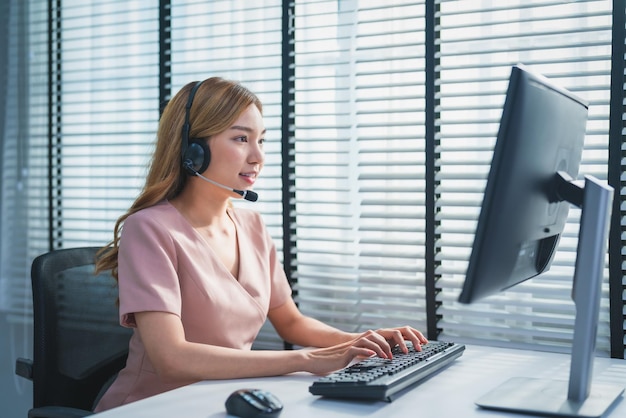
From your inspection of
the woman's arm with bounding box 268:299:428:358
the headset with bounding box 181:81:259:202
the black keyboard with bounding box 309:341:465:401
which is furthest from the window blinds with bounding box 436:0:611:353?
the headset with bounding box 181:81:259:202

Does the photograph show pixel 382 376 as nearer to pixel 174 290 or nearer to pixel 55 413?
pixel 174 290

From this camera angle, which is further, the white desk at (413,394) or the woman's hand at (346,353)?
the woman's hand at (346,353)

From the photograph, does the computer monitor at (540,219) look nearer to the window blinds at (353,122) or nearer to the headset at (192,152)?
the window blinds at (353,122)

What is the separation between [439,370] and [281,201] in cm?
104

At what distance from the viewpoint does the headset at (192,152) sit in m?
1.80

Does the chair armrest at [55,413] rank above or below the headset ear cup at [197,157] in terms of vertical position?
below

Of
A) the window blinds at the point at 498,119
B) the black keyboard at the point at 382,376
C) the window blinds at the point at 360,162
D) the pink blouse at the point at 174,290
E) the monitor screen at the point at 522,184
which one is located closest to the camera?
the monitor screen at the point at 522,184

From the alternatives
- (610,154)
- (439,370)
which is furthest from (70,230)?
(610,154)

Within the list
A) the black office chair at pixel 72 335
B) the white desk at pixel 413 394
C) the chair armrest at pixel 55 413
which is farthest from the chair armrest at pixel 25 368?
the white desk at pixel 413 394

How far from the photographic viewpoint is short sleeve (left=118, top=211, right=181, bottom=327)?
1.59 metres

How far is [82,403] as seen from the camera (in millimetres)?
1808

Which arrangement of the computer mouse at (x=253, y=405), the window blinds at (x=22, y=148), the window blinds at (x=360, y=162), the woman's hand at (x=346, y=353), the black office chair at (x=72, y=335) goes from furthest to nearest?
the window blinds at (x=22, y=148) < the window blinds at (x=360, y=162) < the black office chair at (x=72, y=335) < the woman's hand at (x=346, y=353) < the computer mouse at (x=253, y=405)

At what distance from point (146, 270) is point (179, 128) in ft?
1.41

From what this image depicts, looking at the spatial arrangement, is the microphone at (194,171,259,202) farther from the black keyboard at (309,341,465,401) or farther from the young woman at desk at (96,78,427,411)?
the black keyboard at (309,341,465,401)
